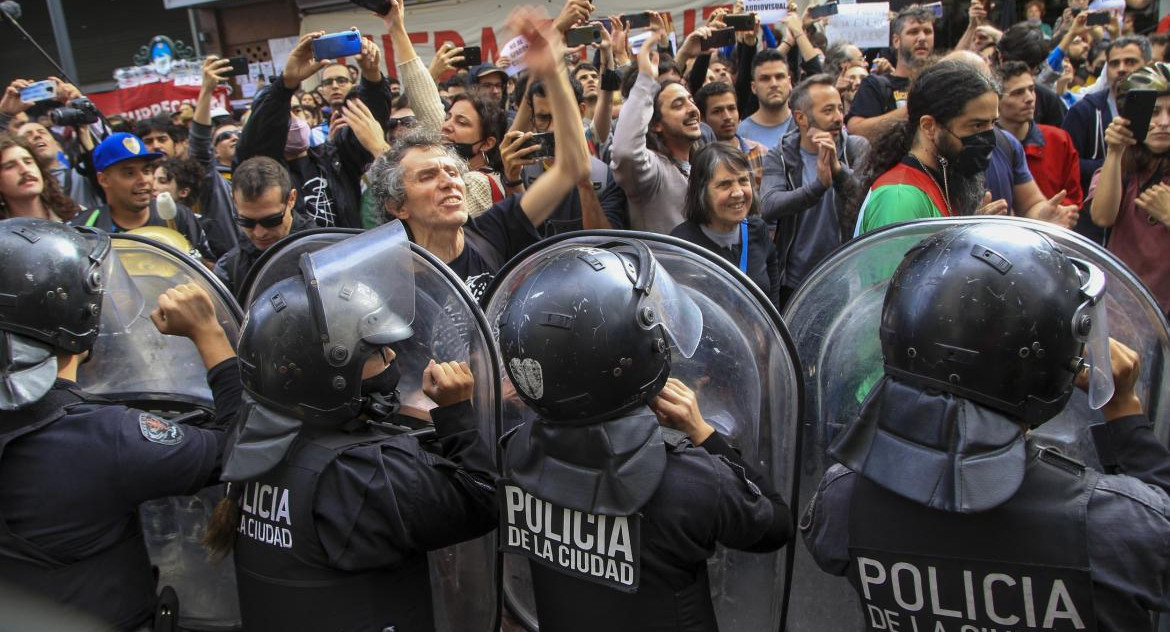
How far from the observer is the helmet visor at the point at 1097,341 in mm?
1674

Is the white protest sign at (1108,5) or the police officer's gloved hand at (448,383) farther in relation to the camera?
the white protest sign at (1108,5)

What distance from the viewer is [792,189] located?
4.44m

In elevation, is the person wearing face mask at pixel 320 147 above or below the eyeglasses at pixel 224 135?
above

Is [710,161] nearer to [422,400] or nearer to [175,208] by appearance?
[422,400]

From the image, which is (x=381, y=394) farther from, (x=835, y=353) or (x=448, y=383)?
(x=835, y=353)

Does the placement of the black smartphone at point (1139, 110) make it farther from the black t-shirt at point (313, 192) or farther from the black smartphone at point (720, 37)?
the black t-shirt at point (313, 192)

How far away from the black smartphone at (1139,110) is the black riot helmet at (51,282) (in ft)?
13.3

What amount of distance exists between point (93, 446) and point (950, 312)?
2.02m

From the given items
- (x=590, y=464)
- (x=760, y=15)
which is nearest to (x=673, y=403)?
(x=590, y=464)

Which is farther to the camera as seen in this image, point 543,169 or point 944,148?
point 543,169

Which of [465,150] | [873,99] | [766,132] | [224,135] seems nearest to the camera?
[465,150]

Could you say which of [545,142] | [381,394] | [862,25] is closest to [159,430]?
[381,394]

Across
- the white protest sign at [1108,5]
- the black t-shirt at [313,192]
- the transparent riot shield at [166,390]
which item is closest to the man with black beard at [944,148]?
the transparent riot shield at [166,390]

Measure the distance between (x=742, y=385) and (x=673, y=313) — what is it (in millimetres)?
377
